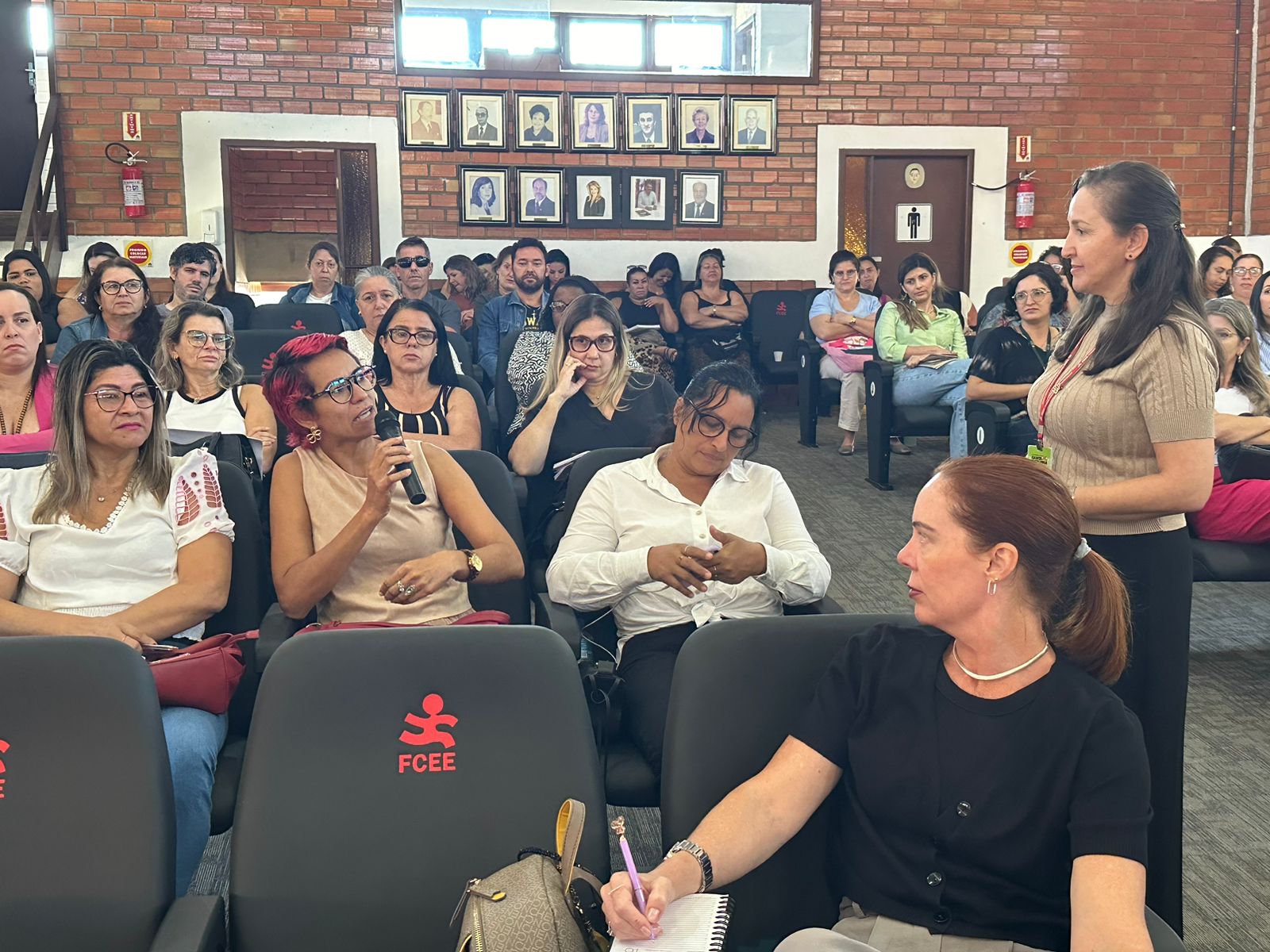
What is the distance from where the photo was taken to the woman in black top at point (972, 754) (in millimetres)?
1450

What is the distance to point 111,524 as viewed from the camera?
232 centimetres

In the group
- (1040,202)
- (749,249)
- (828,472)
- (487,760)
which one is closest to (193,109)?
(749,249)

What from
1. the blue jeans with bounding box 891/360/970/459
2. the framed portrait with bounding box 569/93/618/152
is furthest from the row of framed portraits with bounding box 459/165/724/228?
the blue jeans with bounding box 891/360/970/459

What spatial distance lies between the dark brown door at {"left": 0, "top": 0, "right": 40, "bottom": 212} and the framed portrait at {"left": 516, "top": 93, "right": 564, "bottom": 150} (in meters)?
3.19

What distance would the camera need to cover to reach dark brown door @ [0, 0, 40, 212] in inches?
306

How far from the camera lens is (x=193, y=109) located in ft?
26.4

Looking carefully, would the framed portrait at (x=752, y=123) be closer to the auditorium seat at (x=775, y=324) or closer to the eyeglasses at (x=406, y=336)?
the auditorium seat at (x=775, y=324)

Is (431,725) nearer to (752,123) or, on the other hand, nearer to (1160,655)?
(1160,655)

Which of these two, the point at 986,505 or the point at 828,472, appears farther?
the point at 828,472

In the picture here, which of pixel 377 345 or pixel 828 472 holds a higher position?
pixel 377 345

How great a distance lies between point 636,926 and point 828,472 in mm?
5375

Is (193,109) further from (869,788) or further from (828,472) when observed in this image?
(869,788)

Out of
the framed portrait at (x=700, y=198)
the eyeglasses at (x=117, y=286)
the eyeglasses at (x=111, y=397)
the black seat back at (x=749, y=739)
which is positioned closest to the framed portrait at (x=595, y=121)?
the framed portrait at (x=700, y=198)

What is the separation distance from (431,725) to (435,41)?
7581mm
